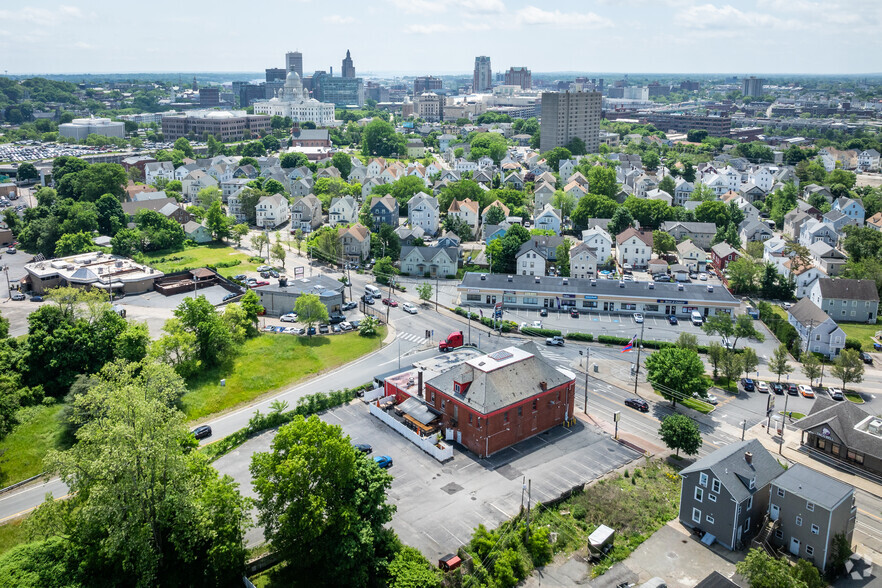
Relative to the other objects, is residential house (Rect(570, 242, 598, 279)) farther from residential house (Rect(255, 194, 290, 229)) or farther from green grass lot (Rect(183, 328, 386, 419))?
residential house (Rect(255, 194, 290, 229))

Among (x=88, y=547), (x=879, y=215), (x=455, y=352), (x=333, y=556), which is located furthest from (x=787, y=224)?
(x=88, y=547)

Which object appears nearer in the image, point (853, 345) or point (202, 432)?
point (202, 432)

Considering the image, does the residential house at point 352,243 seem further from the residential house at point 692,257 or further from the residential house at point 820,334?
the residential house at point 820,334

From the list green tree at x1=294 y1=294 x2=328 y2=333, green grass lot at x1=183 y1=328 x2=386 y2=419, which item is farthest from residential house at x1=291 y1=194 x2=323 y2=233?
green grass lot at x1=183 y1=328 x2=386 y2=419

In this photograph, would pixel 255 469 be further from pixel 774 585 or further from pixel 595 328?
pixel 595 328

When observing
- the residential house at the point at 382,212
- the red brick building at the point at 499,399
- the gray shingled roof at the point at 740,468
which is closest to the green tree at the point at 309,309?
the red brick building at the point at 499,399

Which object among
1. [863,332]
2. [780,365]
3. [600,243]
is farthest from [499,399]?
[600,243]

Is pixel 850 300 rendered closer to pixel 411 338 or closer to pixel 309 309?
pixel 411 338
